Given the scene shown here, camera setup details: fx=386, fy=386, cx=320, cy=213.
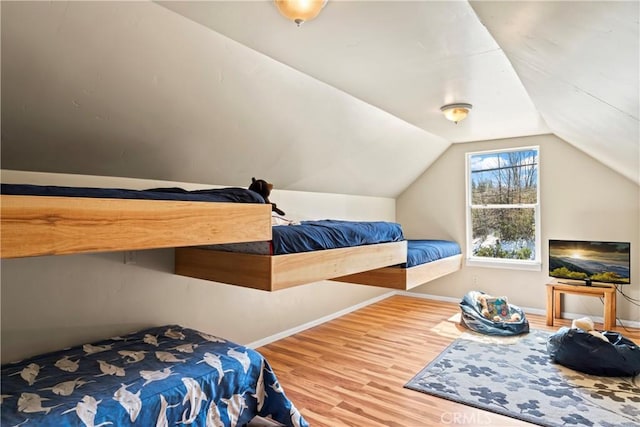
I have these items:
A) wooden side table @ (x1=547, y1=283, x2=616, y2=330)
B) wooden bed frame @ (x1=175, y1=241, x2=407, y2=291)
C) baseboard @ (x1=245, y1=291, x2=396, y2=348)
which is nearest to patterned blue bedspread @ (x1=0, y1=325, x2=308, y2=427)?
wooden bed frame @ (x1=175, y1=241, x2=407, y2=291)

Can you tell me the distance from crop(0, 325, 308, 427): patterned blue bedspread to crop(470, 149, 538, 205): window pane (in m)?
4.16

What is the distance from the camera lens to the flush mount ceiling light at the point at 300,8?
1703 millimetres

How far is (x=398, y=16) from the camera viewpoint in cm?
192

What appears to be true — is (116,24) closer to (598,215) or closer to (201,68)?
(201,68)

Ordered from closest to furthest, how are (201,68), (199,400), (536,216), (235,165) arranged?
1. (199,400)
2. (201,68)
3. (235,165)
4. (536,216)

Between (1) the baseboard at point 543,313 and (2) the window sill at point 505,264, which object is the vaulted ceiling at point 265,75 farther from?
(1) the baseboard at point 543,313

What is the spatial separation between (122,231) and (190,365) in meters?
0.92

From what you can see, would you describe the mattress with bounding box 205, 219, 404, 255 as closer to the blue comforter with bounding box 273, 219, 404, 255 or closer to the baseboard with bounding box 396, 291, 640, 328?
the blue comforter with bounding box 273, 219, 404, 255

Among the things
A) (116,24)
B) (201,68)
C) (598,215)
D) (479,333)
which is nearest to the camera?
(116,24)

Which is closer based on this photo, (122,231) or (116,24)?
(122,231)

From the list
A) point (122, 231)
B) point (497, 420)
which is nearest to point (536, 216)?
point (497, 420)

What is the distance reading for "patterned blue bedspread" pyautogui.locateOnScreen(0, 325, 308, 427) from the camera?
1669 mm

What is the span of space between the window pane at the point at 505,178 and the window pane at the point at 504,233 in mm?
153

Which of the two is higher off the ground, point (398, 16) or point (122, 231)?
point (398, 16)
